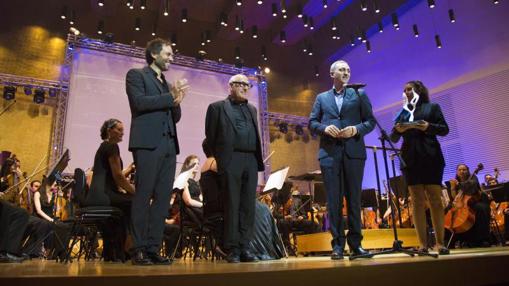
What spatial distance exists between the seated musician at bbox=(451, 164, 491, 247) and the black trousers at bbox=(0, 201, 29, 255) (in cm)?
547

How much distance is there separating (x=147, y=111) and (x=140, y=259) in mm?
962

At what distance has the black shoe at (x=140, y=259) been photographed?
2.41 meters

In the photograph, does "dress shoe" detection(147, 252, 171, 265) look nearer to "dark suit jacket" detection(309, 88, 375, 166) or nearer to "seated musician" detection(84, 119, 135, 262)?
"seated musician" detection(84, 119, 135, 262)

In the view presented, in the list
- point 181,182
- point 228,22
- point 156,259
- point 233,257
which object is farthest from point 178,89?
point 228,22

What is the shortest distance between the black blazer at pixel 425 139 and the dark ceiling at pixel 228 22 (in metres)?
6.83

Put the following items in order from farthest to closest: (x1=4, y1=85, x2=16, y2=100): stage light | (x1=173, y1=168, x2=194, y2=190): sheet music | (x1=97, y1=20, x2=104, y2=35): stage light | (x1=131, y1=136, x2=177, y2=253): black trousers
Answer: (x1=97, y1=20, x2=104, y2=35): stage light → (x1=4, y1=85, x2=16, y2=100): stage light → (x1=173, y1=168, x2=194, y2=190): sheet music → (x1=131, y1=136, x2=177, y2=253): black trousers

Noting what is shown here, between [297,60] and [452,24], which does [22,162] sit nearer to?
[297,60]

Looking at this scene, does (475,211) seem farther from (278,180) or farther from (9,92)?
(9,92)

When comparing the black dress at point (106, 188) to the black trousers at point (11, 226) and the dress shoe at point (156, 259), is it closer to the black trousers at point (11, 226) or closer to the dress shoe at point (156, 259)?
the black trousers at point (11, 226)

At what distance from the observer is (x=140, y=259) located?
95.4 inches

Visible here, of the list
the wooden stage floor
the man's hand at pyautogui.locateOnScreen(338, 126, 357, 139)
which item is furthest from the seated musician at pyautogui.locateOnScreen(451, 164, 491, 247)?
the wooden stage floor

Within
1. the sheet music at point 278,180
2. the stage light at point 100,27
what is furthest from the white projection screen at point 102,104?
the sheet music at point 278,180

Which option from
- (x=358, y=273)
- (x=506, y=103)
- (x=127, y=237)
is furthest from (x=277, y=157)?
(x=358, y=273)

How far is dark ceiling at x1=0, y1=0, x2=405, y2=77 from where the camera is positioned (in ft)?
33.5
